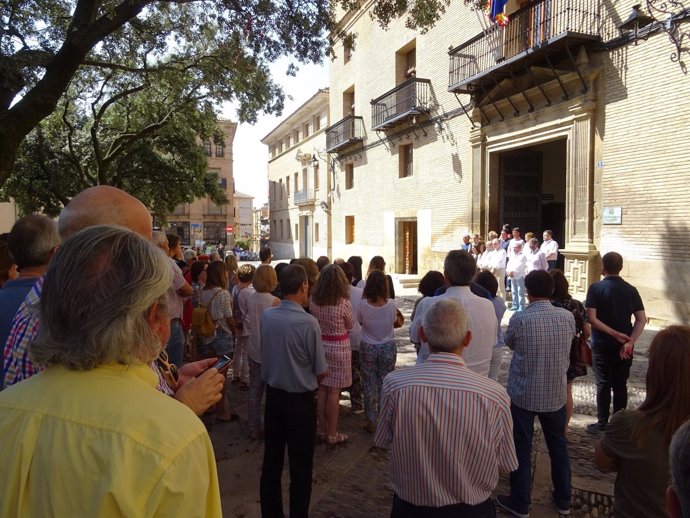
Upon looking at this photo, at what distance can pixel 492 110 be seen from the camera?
14.3 m

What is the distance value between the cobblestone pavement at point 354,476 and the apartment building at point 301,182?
22730mm

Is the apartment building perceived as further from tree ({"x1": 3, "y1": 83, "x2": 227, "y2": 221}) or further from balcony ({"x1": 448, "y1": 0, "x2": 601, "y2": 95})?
balcony ({"x1": 448, "y1": 0, "x2": 601, "y2": 95})

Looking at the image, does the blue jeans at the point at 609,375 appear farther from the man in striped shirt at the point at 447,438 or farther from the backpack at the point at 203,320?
the backpack at the point at 203,320

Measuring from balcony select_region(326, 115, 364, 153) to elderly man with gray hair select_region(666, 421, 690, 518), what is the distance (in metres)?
22.0

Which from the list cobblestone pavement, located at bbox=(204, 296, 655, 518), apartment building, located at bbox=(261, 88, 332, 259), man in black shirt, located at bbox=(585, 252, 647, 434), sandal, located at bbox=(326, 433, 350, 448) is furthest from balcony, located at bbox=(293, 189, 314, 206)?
man in black shirt, located at bbox=(585, 252, 647, 434)

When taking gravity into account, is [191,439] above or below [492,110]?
below

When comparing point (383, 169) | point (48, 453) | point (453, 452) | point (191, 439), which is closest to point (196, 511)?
point (191, 439)

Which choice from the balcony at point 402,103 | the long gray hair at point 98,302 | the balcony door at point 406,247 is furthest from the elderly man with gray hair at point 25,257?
the balcony door at point 406,247

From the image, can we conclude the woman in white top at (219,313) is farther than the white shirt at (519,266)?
No

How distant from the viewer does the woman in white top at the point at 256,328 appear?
4.77 metres

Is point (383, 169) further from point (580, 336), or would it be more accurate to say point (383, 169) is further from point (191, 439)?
point (191, 439)

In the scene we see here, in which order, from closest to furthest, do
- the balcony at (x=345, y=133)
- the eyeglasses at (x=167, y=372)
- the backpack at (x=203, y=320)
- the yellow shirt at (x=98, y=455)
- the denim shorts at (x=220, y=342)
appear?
the yellow shirt at (x=98, y=455)
the eyeglasses at (x=167, y=372)
the backpack at (x=203, y=320)
the denim shorts at (x=220, y=342)
the balcony at (x=345, y=133)

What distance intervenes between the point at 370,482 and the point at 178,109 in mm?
13098

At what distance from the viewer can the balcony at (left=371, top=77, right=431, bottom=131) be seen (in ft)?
57.0
